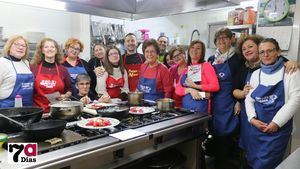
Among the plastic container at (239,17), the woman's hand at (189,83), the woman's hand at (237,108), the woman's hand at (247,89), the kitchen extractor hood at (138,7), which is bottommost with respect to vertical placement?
the woman's hand at (237,108)

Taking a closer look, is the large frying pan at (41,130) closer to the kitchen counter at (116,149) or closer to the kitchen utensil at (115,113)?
the kitchen counter at (116,149)

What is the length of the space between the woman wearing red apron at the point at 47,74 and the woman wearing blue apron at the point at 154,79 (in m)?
0.69

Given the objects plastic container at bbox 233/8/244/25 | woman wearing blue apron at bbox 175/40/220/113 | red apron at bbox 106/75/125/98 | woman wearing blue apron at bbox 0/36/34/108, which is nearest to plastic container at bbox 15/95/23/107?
woman wearing blue apron at bbox 0/36/34/108

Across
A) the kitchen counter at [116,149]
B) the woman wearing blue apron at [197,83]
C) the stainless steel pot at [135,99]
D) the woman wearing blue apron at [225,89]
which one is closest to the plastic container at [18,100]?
the stainless steel pot at [135,99]

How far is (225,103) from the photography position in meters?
1.99

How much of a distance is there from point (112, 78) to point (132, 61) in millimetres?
426

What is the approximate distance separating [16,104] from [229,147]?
1.92 metres

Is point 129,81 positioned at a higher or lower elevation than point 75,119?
higher

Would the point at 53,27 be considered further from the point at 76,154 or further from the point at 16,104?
the point at 76,154

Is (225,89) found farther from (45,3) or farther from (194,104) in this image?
(45,3)

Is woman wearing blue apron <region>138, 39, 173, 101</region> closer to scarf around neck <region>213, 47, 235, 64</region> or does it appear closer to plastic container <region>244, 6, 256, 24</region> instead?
scarf around neck <region>213, 47, 235, 64</region>

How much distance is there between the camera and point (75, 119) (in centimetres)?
147

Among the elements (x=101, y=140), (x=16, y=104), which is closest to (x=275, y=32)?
(x=101, y=140)

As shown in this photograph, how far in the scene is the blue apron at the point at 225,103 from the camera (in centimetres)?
199
